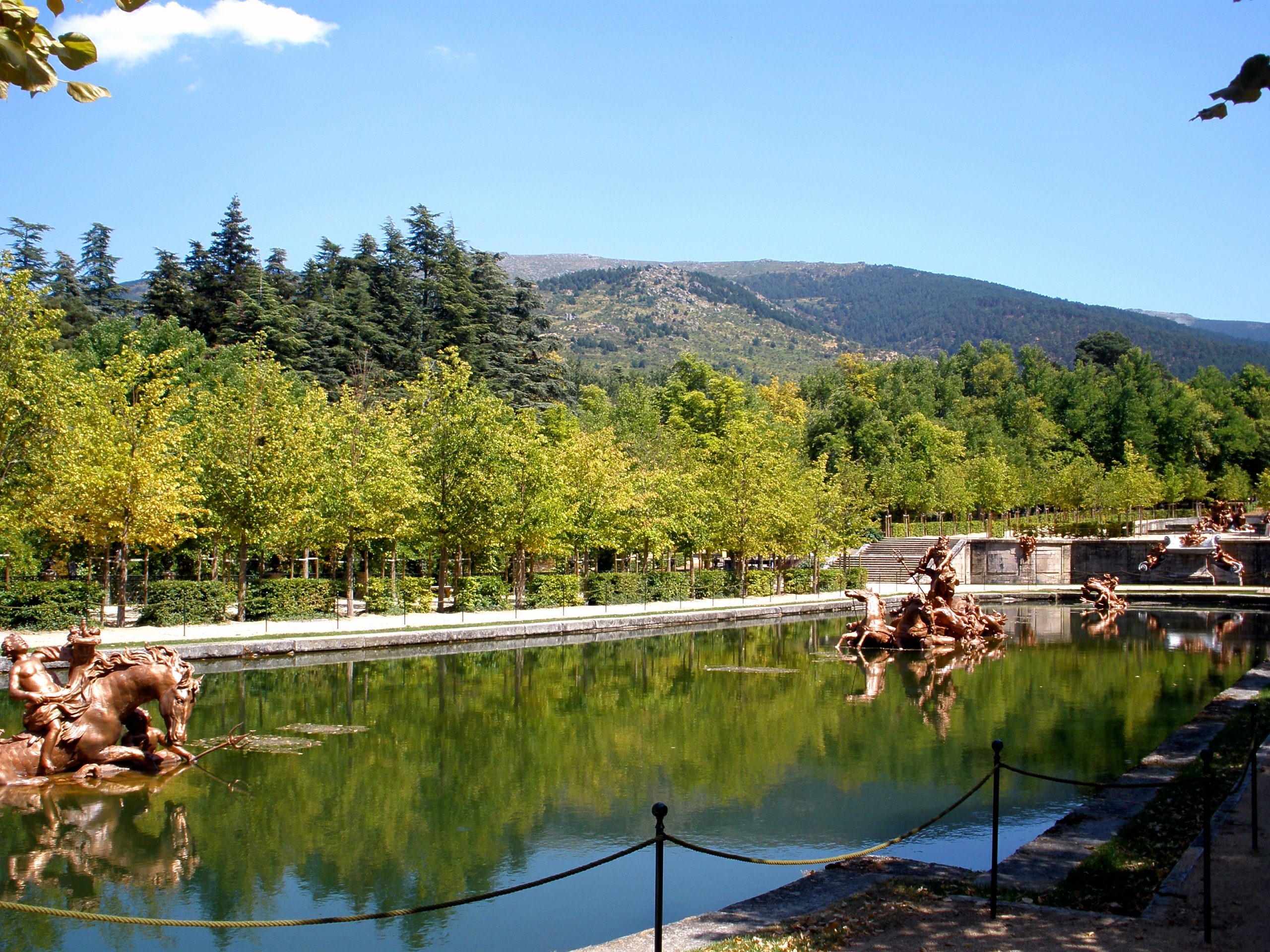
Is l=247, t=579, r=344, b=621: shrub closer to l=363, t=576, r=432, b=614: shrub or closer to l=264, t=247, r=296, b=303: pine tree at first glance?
l=363, t=576, r=432, b=614: shrub

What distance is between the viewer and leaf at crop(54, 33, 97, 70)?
345 cm

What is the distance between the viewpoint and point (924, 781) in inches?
516

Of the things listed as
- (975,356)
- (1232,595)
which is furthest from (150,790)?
(975,356)

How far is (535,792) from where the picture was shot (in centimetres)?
1273

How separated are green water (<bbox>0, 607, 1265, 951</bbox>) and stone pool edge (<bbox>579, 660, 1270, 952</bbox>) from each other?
850 millimetres

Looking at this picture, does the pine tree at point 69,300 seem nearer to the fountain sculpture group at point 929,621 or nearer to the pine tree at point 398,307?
the pine tree at point 398,307

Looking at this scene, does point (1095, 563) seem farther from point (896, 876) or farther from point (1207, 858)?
point (1207, 858)

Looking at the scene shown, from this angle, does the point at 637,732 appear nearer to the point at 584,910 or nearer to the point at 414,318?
the point at 584,910

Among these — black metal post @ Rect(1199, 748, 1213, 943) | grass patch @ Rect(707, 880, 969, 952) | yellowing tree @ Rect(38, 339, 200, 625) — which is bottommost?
grass patch @ Rect(707, 880, 969, 952)

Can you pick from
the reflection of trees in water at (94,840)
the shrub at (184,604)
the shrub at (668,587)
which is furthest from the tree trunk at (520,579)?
the reflection of trees in water at (94,840)

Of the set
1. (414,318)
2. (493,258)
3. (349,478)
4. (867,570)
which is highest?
(493,258)

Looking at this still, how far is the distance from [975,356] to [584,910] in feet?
390

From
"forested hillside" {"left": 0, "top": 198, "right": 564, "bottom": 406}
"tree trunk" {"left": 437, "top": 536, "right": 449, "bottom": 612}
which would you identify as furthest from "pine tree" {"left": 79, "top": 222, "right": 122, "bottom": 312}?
"tree trunk" {"left": 437, "top": 536, "right": 449, "bottom": 612}

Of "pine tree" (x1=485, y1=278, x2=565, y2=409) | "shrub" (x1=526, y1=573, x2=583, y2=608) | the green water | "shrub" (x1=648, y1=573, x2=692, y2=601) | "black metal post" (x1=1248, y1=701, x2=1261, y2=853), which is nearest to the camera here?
"black metal post" (x1=1248, y1=701, x2=1261, y2=853)
